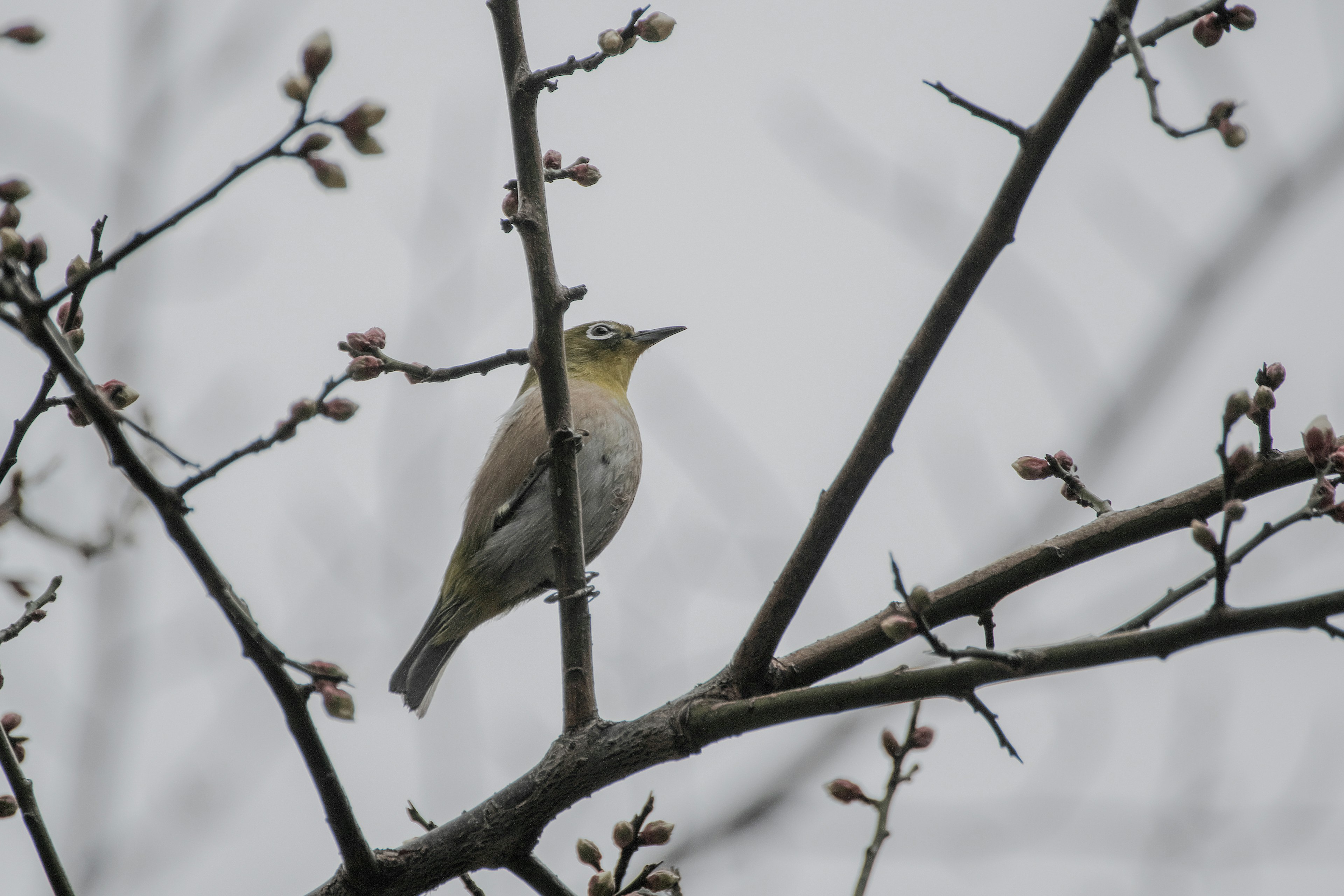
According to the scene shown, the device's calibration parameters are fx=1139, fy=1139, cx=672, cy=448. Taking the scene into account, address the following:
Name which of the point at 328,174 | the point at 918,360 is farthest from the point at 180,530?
the point at 918,360

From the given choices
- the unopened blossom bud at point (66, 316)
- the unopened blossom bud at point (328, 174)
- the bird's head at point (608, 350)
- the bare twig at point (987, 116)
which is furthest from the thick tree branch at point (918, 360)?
the bird's head at point (608, 350)

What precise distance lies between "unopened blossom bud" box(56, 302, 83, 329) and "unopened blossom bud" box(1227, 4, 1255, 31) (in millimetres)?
3348

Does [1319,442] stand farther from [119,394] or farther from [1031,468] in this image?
[119,394]

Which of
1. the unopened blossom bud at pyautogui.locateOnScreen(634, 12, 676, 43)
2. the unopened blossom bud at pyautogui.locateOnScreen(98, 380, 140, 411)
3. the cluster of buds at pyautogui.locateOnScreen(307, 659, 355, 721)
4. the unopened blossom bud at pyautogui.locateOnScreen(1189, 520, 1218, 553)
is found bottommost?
the unopened blossom bud at pyautogui.locateOnScreen(1189, 520, 1218, 553)

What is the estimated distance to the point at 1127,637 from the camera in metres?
2.40

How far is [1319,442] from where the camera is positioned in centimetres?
293

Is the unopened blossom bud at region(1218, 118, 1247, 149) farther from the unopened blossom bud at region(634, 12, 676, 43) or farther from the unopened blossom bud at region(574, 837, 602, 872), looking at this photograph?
the unopened blossom bud at region(574, 837, 602, 872)

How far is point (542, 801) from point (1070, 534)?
193cm

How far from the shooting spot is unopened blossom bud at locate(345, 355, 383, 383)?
3.87m

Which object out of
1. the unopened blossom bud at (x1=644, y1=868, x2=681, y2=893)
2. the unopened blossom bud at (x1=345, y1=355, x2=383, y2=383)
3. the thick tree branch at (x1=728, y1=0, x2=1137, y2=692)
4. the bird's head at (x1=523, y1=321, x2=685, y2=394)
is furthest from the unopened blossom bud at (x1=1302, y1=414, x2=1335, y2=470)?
the bird's head at (x1=523, y1=321, x2=685, y2=394)

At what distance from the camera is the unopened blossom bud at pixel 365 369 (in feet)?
12.7

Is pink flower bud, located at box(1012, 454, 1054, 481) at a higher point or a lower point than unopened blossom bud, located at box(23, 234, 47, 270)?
lower

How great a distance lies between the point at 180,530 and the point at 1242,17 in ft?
10.4

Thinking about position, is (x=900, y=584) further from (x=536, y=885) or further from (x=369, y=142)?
(x=536, y=885)
